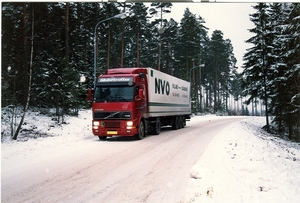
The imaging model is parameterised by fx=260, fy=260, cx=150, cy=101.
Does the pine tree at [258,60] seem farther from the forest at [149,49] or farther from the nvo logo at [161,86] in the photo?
the nvo logo at [161,86]

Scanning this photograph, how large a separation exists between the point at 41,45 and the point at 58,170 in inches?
120

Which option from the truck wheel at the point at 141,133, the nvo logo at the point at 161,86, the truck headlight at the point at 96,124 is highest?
the nvo logo at the point at 161,86

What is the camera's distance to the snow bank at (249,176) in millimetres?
4504

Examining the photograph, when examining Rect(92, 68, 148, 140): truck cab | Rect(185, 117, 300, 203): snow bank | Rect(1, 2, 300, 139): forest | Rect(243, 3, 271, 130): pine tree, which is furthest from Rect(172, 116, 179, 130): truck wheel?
Rect(243, 3, 271, 130): pine tree

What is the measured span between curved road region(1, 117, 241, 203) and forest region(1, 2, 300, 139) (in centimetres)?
116

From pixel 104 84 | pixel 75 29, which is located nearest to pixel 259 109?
pixel 75 29

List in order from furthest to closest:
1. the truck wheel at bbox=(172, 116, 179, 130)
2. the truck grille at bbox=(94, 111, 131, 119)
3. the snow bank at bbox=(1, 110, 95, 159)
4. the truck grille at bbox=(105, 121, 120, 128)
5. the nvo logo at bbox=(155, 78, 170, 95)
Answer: the truck wheel at bbox=(172, 116, 179, 130)
the nvo logo at bbox=(155, 78, 170, 95)
the truck grille at bbox=(105, 121, 120, 128)
the truck grille at bbox=(94, 111, 131, 119)
the snow bank at bbox=(1, 110, 95, 159)

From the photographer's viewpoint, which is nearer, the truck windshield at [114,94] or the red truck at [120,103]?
the red truck at [120,103]

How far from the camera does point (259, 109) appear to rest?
6.29 meters

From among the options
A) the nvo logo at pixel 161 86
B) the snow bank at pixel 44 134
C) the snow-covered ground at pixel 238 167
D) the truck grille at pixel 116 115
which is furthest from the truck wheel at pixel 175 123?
the snow-covered ground at pixel 238 167

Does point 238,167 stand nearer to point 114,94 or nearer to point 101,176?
point 101,176

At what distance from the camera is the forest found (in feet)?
18.6

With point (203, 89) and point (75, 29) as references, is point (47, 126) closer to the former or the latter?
point (75, 29)

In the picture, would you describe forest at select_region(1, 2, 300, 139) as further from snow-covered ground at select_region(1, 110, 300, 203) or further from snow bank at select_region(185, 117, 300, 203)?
snow bank at select_region(185, 117, 300, 203)
